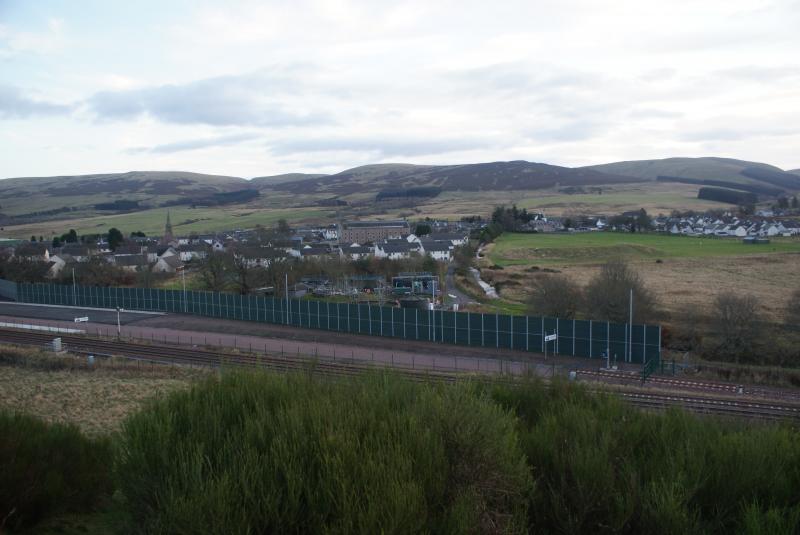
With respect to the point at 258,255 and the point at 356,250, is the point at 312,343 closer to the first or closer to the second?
the point at 258,255

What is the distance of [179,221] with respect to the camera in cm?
12562

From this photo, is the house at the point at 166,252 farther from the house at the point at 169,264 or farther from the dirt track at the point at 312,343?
the dirt track at the point at 312,343

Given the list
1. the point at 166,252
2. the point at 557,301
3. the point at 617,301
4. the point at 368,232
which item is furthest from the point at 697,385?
the point at 368,232

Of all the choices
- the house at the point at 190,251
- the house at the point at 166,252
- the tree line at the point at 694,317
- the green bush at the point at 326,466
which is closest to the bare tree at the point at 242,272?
the tree line at the point at 694,317

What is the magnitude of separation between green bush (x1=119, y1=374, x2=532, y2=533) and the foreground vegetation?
0.05 ft

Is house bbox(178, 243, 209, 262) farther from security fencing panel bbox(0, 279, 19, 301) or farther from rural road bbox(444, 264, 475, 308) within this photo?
rural road bbox(444, 264, 475, 308)

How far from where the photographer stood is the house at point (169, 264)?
5588cm

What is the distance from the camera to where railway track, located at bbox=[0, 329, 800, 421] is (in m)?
14.8

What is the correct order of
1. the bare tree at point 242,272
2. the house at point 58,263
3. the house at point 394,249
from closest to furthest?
the bare tree at point 242,272
the house at point 58,263
the house at point 394,249

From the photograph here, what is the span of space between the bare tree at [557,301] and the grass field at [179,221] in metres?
87.1

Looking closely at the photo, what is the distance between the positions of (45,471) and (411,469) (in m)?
5.49

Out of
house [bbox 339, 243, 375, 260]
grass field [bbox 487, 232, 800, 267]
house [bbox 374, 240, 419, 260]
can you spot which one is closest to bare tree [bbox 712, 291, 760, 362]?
grass field [bbox 487, 232, 800, 267]

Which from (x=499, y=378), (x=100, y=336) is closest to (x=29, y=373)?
(x=100, y=336)

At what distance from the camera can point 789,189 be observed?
182750 mm
